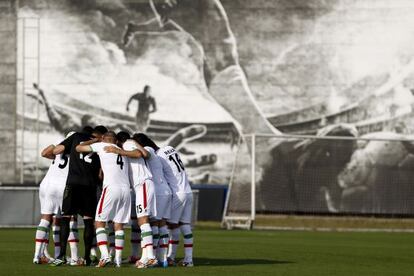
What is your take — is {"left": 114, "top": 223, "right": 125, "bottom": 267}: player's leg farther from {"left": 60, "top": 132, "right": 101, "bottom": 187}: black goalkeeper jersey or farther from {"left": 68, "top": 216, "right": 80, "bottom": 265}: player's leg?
{"left": 60, "top": 132, "right": 101, "bottom": 187}: black goalkeeper jersey

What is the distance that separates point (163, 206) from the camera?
17359mm

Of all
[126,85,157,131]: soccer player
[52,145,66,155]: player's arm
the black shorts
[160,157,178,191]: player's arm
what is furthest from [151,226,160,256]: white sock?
[126,85,157,131]: soccer player

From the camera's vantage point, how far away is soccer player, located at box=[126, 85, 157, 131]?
1933 inches

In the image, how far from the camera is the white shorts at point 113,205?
16469 millimetres

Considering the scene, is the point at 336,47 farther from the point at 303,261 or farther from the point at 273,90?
the point at 303,261

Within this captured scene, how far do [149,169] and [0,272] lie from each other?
3251 millimetres

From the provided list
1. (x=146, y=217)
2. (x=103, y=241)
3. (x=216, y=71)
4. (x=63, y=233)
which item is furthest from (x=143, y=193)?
(x=216, y=71)

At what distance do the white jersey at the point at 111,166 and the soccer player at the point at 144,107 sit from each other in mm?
32491

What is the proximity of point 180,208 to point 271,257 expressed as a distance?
2998mm

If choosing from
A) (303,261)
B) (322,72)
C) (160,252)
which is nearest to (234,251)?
(303,261)

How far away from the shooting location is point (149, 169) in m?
17.3

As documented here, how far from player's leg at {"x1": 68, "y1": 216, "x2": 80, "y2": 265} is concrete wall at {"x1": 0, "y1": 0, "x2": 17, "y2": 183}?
31.6 meters

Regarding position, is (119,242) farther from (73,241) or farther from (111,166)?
(73,241)

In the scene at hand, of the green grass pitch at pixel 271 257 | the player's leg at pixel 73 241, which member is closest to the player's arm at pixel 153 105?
the green grass pitch at pixel 271 257
